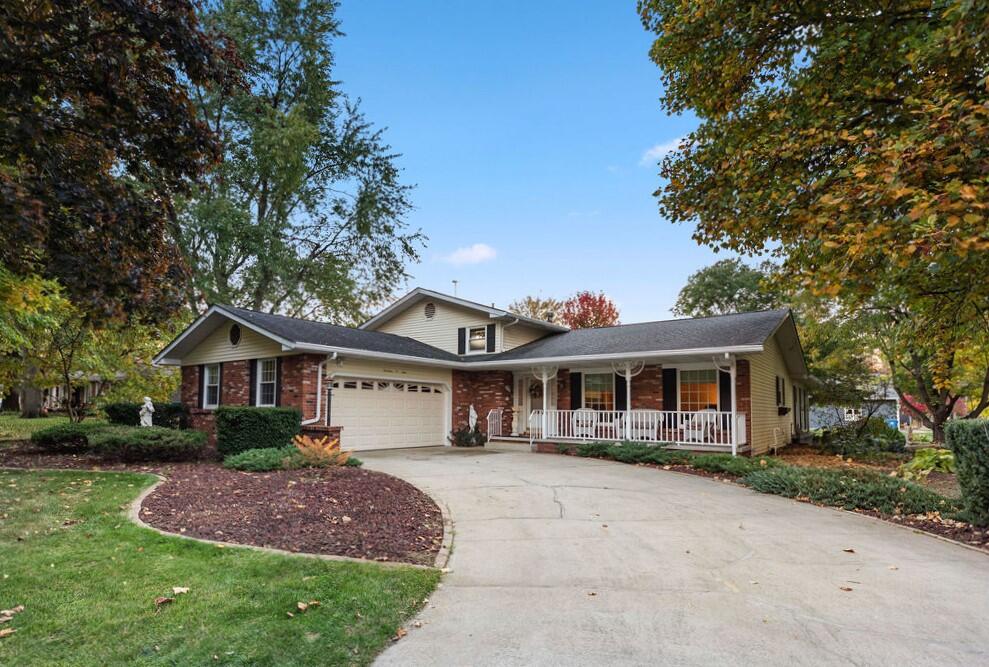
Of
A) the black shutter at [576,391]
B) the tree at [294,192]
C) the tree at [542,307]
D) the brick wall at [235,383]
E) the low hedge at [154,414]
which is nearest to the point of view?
the brick wall at [235,383]

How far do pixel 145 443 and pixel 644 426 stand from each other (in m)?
11.4

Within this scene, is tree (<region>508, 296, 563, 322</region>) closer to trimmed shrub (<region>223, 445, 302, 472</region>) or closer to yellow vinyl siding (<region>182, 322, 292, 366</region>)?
yellow vinyl siding (<region>182, 322, 292, 366</region>)

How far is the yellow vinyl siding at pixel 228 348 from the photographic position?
1495cm

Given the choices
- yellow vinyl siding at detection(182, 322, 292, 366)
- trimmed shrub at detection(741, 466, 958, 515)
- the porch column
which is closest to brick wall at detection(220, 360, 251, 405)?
yellow vinyl siding at detection(182, 322, 292, 366)

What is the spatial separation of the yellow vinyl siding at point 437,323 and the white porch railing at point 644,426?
3.62 m

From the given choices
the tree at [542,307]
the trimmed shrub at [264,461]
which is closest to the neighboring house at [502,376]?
the trimmed shrub at [264,461]

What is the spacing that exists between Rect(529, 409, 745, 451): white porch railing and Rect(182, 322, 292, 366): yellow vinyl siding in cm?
756

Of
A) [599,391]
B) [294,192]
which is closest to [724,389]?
[599,391]

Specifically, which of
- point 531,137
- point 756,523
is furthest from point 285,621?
point 531,137

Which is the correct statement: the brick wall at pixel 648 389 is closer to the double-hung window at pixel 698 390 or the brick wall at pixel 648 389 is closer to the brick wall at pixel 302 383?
the double-hung window at pixel 698 390

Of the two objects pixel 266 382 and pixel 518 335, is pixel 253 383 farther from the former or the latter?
pixel 518 335

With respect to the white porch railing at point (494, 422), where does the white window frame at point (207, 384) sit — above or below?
above

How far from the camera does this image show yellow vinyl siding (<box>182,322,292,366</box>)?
1495 cm

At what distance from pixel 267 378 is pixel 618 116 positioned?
11.7 m
